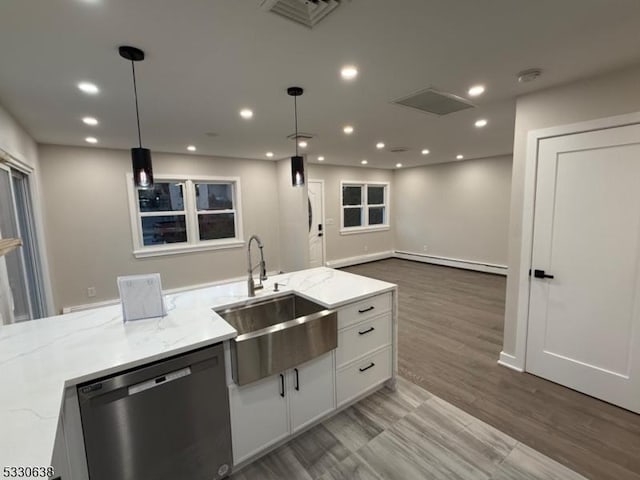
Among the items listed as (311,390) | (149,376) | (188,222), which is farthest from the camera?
(188,222)

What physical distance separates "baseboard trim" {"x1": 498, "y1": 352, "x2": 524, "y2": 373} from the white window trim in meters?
4.60

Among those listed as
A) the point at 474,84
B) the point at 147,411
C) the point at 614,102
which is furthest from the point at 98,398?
the point at 614,102

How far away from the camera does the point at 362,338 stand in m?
2.30

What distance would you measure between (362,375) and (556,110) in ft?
8.66

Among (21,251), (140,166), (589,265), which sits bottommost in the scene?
(589,265)

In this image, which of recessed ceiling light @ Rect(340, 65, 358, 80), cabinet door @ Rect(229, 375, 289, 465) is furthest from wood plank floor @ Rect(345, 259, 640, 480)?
recessed ceiling light @ Rect(340, 65, 358, 80)

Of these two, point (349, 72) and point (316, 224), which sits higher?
point (349, 72)

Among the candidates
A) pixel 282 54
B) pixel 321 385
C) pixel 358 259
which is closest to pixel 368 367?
pixel 321 385

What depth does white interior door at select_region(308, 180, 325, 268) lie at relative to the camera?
6.78 meters

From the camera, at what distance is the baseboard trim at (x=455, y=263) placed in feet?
20.4

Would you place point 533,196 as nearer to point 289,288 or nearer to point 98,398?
point 289,288

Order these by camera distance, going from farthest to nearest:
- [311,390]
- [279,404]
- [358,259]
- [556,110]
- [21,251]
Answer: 1. [358,259]
2. [21,251]
3. [556,110]
4. [311,390]
5. [279,404]

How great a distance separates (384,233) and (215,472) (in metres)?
7.06

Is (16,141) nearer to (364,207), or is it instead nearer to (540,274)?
(540,274)
